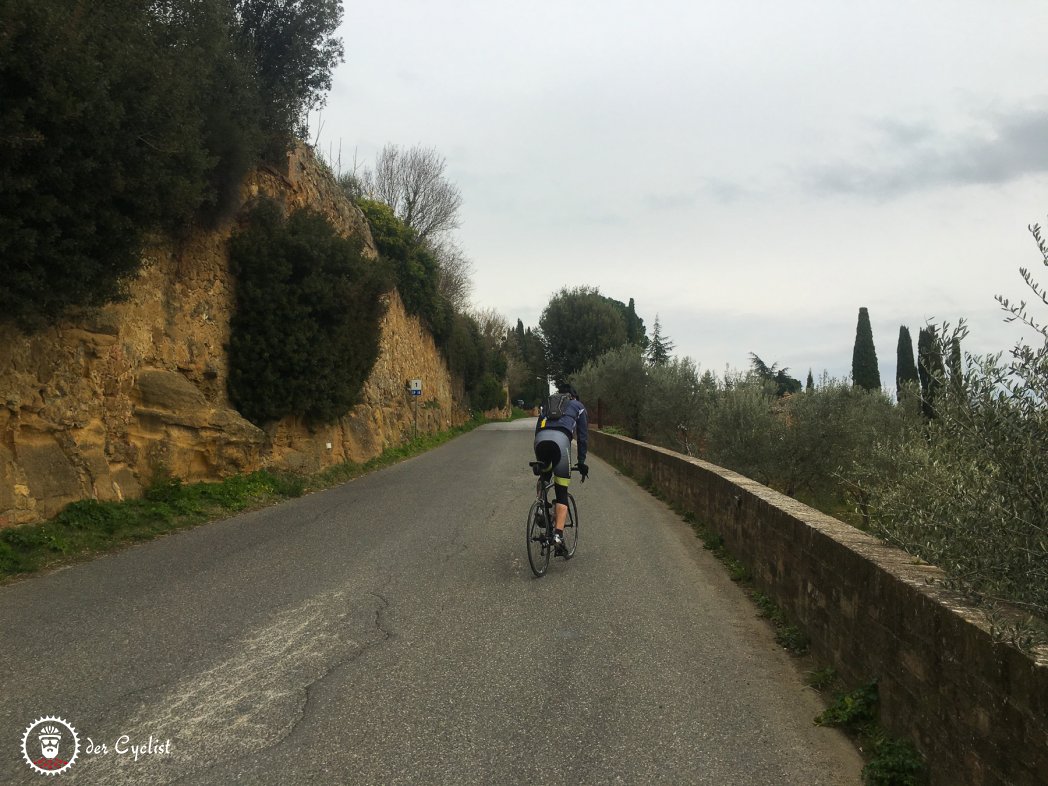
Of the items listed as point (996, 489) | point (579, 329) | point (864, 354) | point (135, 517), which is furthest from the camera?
point (579, 329)

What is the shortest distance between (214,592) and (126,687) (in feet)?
7.40

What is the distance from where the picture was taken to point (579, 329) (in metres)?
54.7

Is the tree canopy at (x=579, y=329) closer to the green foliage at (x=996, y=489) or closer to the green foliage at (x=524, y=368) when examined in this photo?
the green foliage at (x=524, y=368)

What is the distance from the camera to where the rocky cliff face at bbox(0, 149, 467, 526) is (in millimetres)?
8734

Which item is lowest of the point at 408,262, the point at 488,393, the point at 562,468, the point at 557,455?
the point at 562,468

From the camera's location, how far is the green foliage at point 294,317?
14.2 metres

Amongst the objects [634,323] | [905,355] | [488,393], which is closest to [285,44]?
[905,355]

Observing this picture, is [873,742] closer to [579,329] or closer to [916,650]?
[916,650]

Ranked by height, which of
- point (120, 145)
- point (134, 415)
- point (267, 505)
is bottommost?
point (267, 505)

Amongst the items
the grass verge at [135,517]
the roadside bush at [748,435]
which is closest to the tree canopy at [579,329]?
the roadside bush at [748,435]

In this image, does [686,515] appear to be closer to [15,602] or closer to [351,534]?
[351,534]

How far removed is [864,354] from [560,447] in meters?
39.7

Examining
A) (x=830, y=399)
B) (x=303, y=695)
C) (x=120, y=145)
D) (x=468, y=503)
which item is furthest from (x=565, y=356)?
(x=303, y=695)

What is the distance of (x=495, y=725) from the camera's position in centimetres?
390
